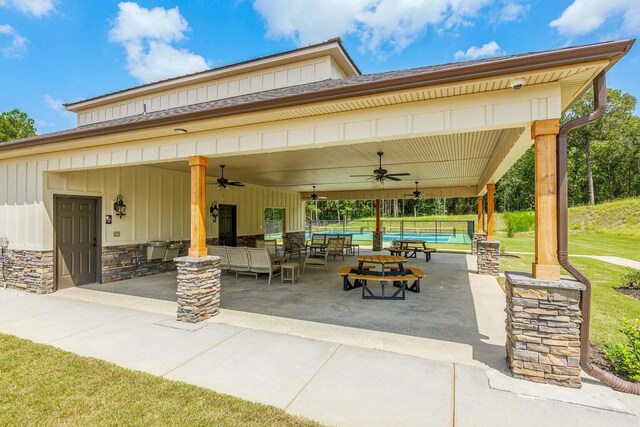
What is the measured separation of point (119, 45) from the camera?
14141mm

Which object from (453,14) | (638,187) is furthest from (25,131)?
(638,187)

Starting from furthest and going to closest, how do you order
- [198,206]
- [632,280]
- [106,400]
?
1. [632,280]
2. [198,206]
3. [106,400]

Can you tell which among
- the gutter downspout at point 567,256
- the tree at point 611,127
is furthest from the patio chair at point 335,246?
the tree at point 611,127

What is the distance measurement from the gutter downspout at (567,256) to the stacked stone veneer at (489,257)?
20.9 ft

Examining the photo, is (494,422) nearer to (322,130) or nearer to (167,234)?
(322,130)

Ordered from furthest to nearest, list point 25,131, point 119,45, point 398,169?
point 25,131 < point 119,45 < point 398,169

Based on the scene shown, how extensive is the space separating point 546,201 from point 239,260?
725 cm

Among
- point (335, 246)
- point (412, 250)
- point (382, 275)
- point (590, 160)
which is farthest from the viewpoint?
point (590, 160)

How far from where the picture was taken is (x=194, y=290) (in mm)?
5203

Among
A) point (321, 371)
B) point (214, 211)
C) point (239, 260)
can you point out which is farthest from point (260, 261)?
point (321, 371)

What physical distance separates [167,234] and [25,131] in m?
28.9

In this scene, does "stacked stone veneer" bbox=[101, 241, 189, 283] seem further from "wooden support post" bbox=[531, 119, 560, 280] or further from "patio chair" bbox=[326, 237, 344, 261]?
"wooden support post" bbox=[531, 119, 560, 280]

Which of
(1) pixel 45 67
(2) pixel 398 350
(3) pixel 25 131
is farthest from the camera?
(3) pixel 25 131

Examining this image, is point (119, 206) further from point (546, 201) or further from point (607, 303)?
point (607, 303)
